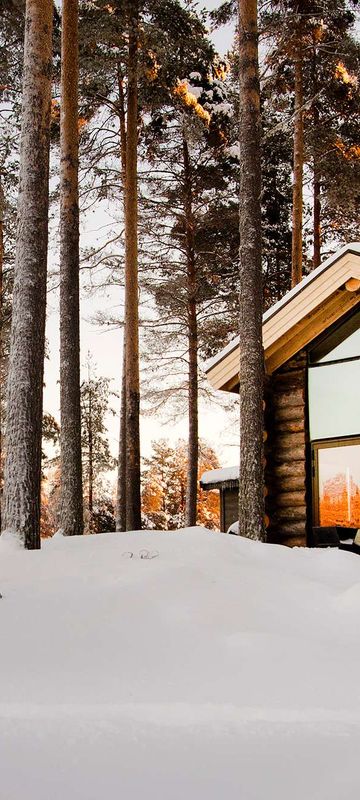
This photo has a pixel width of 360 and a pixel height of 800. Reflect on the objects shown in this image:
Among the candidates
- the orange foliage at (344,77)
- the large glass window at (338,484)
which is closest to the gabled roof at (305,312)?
the large glass window at (338,484)

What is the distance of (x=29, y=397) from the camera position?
23.4 ft

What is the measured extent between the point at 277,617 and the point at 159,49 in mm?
9997

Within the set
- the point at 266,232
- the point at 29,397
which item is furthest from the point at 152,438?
the point at 29,397

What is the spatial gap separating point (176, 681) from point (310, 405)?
7.40 meters

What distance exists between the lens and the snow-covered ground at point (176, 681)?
3.01 meters

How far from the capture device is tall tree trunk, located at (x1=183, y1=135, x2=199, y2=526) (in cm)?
1766

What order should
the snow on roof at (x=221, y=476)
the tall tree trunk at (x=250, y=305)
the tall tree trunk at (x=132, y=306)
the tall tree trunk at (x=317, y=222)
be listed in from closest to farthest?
the tall tree trunk at (x=250, y=305) < the tall tree trunk at (x=132, y=306) < the snow on roof at (x=221, y=476) < the tall tree trunk at (x=317, y=222)

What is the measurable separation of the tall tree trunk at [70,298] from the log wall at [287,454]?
305 cm

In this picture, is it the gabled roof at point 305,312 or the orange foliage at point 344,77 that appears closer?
the gabled roof at point 305,312

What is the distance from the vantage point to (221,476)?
47.7 ft

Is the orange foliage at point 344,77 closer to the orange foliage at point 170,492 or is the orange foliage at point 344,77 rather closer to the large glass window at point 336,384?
the large glass window at point 336,384

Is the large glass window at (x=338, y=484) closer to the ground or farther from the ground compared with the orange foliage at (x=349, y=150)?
closer to the ground

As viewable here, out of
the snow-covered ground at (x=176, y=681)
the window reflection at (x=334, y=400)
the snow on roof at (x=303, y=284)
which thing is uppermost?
the snow on roof at (x=303, y=284)

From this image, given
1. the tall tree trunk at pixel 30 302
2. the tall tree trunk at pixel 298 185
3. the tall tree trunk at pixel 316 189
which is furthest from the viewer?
the tall tree trunk at pixel 316 189
